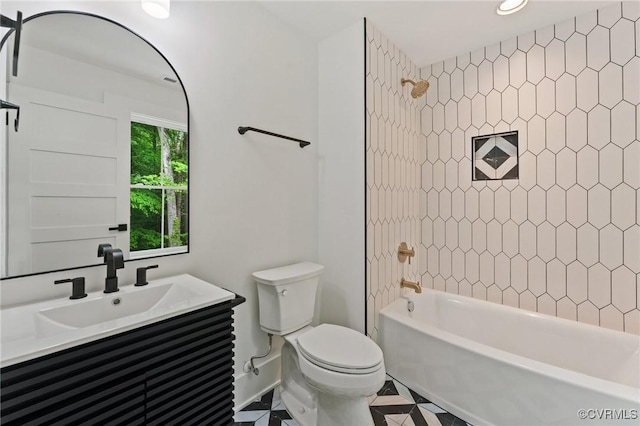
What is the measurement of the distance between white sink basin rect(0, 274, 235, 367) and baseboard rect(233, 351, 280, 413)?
75 centimetres

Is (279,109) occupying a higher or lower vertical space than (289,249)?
higher

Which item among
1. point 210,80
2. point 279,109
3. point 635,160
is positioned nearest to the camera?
point 210,80

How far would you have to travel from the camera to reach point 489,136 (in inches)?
90.3

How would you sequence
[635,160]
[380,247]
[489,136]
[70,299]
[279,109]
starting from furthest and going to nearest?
[489,136] → [380,247] → [279,109] → [635,160] → [70,299]

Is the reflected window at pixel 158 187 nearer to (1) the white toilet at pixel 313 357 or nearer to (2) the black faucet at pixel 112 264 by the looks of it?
(2) the black faucet at pixel 112 264

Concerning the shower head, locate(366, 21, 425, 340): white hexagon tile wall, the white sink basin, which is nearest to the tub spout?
locate(366, 21, 425, 340): white hexagon tile wall

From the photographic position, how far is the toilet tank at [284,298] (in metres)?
1.66

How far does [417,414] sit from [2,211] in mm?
2130

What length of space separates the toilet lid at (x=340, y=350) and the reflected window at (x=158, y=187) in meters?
0.82

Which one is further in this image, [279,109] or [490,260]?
[490,260]

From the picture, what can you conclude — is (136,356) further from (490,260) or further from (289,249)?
(490,260)

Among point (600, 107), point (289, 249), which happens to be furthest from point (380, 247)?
point (600, 107)

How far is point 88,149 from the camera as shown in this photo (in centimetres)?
119

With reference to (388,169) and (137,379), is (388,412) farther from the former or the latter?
(388,169)
